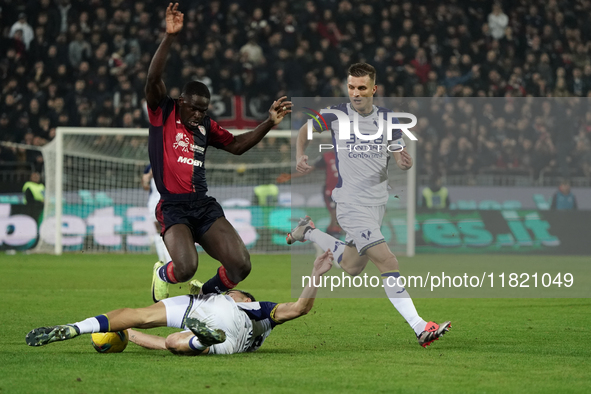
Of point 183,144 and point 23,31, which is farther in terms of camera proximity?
point 23,31

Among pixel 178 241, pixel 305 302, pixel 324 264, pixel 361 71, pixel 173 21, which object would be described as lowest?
pixel 305 302

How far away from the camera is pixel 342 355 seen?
6.12 metres

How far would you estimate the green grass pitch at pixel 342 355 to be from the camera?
16.0ft

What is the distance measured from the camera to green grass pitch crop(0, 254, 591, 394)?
16.0 feet

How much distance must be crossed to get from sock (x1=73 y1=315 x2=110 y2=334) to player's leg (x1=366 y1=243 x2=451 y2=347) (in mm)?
2241

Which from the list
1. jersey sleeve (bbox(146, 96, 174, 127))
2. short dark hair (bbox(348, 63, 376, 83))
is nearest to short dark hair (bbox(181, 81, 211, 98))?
jersey sleeve (bbox(146, 96, 174, 127))

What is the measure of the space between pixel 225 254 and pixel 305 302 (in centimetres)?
95

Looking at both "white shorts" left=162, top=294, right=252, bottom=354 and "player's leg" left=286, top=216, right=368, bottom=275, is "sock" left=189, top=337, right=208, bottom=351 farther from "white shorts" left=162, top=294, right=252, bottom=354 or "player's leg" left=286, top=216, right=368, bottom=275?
"player's leg" left=286, top=216, right=368, bottom=275

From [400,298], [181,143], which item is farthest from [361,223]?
[181,143]

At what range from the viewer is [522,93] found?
20.0 meters

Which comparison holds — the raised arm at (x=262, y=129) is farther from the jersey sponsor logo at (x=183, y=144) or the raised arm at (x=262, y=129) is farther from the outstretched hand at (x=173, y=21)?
the outstretched hand at (x=173, y=21)

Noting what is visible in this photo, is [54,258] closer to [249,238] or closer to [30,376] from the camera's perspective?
[249,238]

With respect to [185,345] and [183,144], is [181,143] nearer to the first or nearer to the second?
[183,144]

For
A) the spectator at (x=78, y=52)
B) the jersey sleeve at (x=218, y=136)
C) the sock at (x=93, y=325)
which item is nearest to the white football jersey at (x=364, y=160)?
the jersey sleeve at (x=218, y=136)
